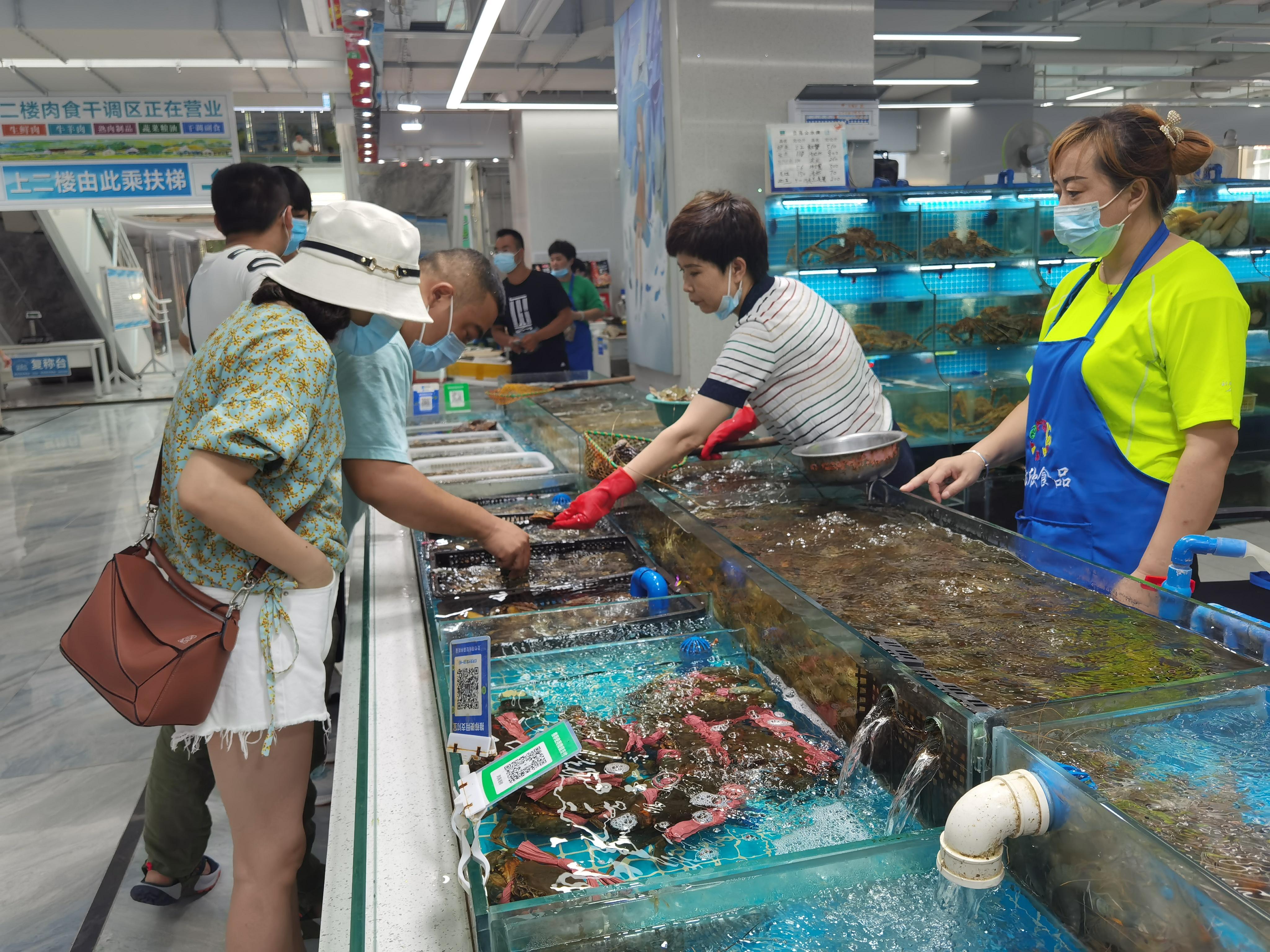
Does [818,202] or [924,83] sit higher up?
[924,83]

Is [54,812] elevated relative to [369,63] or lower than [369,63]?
lower

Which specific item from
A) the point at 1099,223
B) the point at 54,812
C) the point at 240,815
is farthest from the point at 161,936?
the point at 1099,223

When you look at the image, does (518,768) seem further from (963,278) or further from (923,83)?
(923,83)

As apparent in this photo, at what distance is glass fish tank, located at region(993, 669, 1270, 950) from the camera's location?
820mm

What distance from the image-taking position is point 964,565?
185cm

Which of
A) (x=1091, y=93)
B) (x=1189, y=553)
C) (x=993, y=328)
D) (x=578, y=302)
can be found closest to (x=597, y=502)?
(x=1189, y=553)

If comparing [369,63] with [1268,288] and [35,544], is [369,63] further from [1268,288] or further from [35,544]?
[1268,288]

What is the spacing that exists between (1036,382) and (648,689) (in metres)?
1.21

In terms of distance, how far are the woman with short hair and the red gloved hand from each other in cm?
43

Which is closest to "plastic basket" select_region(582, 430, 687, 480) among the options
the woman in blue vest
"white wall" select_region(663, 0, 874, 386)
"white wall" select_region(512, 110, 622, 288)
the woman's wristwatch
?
the woman's wristwatch

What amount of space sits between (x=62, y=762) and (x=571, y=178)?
34.1ft

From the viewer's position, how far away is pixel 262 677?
159 cm

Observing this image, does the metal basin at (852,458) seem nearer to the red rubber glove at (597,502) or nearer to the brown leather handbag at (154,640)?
the red rubber glove at (597,502)

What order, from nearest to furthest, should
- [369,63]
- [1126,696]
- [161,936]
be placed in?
[1126,696]
[161,936]
[369,63]
